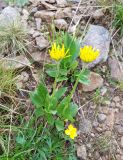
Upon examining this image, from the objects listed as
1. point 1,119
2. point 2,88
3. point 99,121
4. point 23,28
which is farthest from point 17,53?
point 99,121

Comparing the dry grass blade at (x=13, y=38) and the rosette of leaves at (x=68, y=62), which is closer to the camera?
the rosette of leaves at (x=68, y=62)

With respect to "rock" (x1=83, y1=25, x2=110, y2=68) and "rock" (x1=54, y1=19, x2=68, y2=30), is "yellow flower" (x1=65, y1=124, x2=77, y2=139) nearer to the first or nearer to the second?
"rock" (x1=83, y1=25, x2=110, y2=68)

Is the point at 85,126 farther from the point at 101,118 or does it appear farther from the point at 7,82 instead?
the point at 7,82

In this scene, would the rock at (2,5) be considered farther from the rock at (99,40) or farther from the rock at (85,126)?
the rock at (85,126)

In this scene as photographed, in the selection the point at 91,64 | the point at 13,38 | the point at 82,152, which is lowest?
the point at 82,152

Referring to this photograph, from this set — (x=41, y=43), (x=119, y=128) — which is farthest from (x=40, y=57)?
(x=119, y=128)

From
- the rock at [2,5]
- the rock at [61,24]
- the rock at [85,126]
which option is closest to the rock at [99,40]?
the rock at [61,24]
